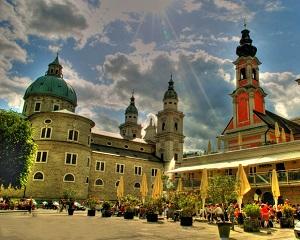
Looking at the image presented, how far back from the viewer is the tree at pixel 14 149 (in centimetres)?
3610

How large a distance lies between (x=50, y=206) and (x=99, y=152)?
15901mm

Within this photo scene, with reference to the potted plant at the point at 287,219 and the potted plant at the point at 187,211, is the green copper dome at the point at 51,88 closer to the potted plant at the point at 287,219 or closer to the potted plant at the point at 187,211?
the potted plant at the point at 187,211

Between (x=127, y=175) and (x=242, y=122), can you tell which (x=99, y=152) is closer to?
(x=127, y=175)

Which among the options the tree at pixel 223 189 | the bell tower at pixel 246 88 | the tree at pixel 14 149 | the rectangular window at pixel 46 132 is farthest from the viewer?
the rectangular window at pixel 46 132

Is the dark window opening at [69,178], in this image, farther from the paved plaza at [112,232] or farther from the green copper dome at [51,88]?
the paved plaza at [112,232]

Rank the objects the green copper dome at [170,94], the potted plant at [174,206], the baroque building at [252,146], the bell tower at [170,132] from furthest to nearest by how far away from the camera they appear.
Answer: the green copper dome at [170,94]
the bell tower at [170,132]
the baroque building at [252,146]
the potted plant at [174,206]

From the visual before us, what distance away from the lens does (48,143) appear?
44.0 m

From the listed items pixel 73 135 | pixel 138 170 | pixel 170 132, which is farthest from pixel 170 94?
pixel 73 135

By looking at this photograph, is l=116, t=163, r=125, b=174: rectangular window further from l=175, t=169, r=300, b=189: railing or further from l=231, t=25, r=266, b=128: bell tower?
l=175, t=169, r=300, b=189: railing

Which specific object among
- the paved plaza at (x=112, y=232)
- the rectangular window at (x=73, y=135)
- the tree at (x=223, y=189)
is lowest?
the paved plaza at (x=112, y=232)

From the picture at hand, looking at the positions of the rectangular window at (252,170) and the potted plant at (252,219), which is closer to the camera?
the potted plant at (252,219)

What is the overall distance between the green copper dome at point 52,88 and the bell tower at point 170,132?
70.2 ft

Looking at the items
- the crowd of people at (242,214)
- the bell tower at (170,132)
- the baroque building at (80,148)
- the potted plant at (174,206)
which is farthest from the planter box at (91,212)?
the bell tower at (170,132)

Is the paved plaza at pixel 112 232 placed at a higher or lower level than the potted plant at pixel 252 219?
lower
